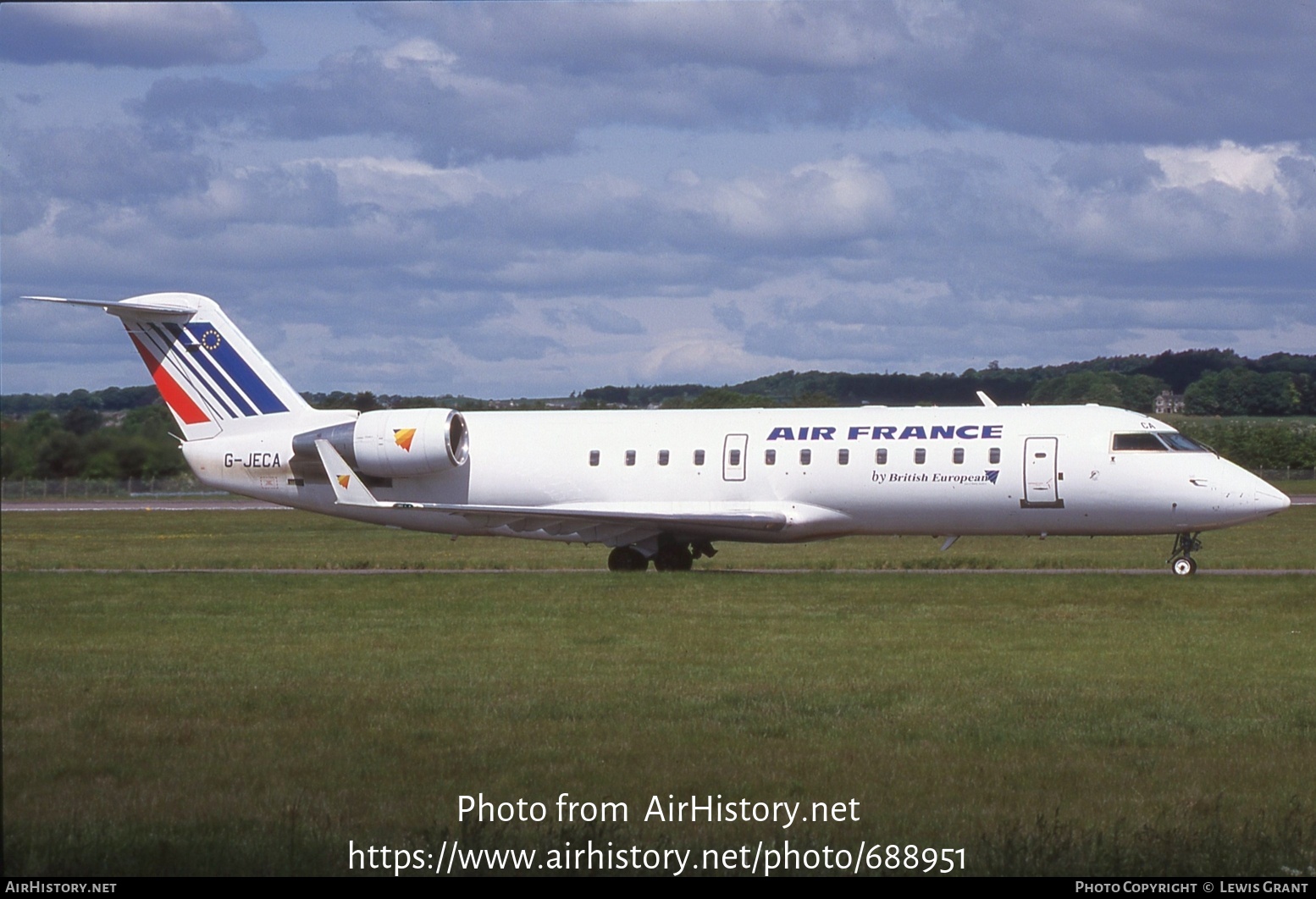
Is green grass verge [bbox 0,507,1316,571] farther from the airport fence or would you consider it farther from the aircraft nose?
Result: the airport fence

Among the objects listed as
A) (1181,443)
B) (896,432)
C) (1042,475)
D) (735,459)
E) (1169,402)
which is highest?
(1169,402)

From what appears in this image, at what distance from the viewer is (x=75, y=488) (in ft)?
39.0

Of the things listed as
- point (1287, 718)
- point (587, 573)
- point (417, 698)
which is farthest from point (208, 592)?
point (1287, 718)

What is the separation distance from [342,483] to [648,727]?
20.8m

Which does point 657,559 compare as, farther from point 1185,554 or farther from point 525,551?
point 1185,554

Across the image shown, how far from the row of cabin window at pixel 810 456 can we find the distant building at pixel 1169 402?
71.9m

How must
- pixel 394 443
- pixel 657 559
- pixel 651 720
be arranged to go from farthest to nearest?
pixel 657 559 → pixel 394 443 → pixel 651 720

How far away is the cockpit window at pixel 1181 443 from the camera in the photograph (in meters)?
30.6

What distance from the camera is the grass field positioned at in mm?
9609

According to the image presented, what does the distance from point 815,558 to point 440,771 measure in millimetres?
28141

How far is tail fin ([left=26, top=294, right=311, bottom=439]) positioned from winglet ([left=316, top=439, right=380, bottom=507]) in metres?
2.15

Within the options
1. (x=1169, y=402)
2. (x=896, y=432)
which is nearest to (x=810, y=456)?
(x=896, y=432)

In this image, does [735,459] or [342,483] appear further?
[342,483]

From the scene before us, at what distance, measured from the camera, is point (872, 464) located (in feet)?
104
